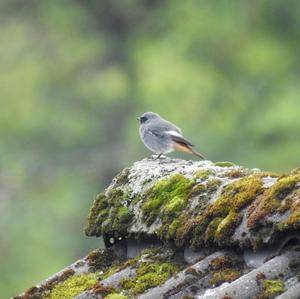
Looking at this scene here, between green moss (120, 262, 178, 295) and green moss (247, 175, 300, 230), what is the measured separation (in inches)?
17.8

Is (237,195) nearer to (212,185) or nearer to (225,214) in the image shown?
(225,214)

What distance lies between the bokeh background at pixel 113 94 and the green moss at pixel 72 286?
21.8 metres

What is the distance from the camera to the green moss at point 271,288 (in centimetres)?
475

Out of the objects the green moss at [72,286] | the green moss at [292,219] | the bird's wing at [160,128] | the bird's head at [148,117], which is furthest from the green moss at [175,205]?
the bird's head at [148,117]

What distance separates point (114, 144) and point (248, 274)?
27.4 meters

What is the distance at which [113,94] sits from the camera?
112 feet

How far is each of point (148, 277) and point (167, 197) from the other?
63 centimetres

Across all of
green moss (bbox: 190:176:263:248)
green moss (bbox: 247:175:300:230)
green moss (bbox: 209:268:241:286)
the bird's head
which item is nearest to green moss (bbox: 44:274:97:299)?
green moss (bbox: 190:176:263:248)

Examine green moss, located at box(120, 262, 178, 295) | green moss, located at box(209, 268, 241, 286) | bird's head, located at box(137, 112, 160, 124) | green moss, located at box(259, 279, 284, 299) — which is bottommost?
green moss, located at box(259, 279, 284, 299)

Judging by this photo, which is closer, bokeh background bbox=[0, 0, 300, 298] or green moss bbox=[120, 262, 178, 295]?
green moss bbox=[120, 262, 178, 295]

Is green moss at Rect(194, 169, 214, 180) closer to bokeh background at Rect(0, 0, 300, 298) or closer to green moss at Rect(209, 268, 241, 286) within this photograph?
green moss at Rect(209, 268, 241, 286)

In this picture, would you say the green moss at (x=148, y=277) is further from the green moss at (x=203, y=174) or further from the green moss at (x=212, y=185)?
the green moss at (x=203, y=174)

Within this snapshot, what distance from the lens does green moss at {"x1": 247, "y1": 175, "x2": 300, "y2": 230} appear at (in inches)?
202

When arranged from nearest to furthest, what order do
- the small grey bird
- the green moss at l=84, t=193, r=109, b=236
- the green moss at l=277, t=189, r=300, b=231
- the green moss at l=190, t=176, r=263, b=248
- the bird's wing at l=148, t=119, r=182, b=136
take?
1. the green moss at l=277, t=189, r=300, b=231
2. the green moss at l=190, t=176, r=263, b=248
3. the green moss at l=84, t=193, r=109, b=236
4. the small grey bird
5. the bird's wing at l=148, t=119, r=182, b=136
